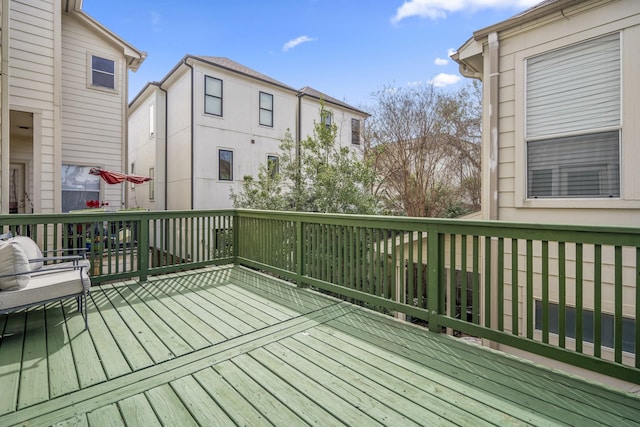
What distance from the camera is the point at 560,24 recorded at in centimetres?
402

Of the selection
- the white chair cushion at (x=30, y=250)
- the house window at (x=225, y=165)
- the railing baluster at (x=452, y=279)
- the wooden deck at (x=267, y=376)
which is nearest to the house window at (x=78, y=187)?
the house window at (x=225, y=165)

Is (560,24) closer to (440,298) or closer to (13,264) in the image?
(440,298)

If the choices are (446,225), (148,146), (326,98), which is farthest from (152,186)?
(446,225)

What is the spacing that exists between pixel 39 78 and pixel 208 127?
473 centimetres

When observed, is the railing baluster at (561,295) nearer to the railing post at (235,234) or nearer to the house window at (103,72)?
the railing post at (235,234)

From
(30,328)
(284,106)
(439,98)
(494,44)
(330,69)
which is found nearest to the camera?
(30,328)

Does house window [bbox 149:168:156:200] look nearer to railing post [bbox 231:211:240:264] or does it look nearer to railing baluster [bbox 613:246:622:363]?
railing post [bbox 231:211:240:264]

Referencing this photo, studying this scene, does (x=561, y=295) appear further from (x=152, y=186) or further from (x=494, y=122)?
(x=152, y=186)

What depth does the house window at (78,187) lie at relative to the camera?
8094 mm

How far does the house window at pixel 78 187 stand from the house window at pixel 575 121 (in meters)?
9.47

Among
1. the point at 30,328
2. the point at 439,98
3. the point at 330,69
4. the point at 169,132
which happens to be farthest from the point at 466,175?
the point at 30,328

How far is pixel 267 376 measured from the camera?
2223mm

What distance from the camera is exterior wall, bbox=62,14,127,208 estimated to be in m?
8.01

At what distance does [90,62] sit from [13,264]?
25.1 ft
